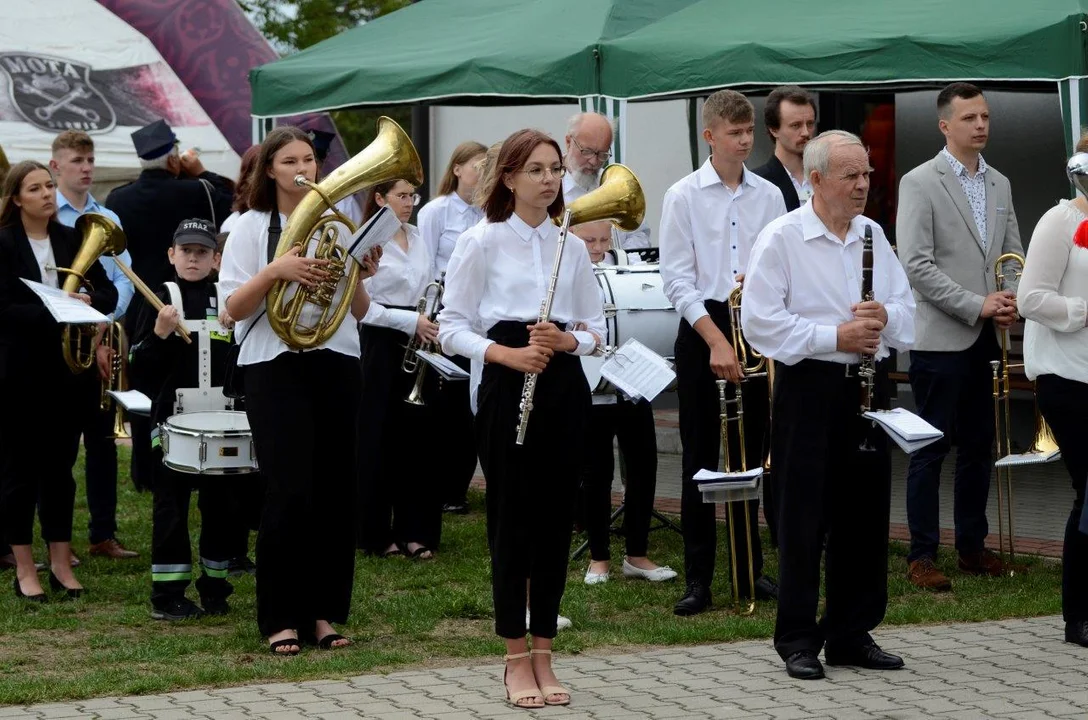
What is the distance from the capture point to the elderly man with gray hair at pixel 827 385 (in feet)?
19.7

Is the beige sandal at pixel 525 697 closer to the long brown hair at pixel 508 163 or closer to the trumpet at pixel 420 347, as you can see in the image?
the long brown hair at pixel 508 163

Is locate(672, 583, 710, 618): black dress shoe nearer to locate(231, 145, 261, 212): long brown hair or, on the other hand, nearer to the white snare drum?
the white snare drum

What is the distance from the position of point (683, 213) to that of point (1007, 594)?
7.35ft

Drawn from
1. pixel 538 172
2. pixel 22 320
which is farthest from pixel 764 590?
pixel 22 320

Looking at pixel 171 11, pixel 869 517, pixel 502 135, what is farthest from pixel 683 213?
pixel 171 11

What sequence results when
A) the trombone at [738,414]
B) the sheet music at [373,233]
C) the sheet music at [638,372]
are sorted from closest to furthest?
the sheet music at [373,233] → the sheet music at [638,372] → the trombone at [738,414]

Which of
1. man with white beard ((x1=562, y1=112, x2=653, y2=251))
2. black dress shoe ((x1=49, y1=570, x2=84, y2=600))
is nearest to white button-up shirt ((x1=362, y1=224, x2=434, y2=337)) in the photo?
man with white beard ((x1=562, y1=112, x2=653, y2=251))

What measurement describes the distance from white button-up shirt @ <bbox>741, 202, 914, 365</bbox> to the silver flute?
29.1 inches

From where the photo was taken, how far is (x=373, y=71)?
11.8m

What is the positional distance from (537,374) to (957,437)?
3.28 metres

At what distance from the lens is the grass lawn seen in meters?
6.27

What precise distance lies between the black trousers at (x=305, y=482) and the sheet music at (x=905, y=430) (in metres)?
2.01

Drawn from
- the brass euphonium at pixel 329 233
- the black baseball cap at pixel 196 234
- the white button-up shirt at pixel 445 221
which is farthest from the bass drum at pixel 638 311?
the brass euphonium at pixel 329 233

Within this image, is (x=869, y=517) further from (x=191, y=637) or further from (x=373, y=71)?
(x=373, y=71)
